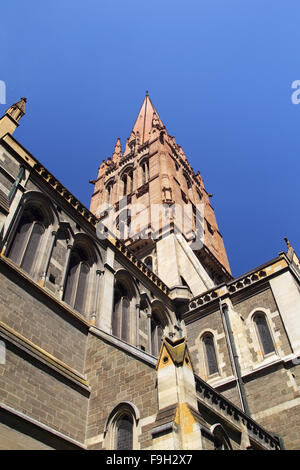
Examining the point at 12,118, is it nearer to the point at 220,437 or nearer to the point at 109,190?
the point at 220,437

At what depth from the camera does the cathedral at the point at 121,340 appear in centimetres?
952

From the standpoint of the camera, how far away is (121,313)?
54.7 ft

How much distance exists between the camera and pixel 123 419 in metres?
10.2

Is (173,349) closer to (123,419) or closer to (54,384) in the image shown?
(123,419)

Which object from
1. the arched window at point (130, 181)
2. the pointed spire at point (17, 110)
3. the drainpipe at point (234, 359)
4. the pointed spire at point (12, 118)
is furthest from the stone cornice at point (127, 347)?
the arched window at point (130, 181)

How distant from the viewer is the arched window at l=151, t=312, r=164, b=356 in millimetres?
17922

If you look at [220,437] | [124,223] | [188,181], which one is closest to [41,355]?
[220,437]

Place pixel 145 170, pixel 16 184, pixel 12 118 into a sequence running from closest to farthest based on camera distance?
pixel 16 184
pixel 12 118
pixel 145 170

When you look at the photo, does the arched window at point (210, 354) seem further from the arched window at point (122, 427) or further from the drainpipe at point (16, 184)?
the drainpipe at point (16, 184)

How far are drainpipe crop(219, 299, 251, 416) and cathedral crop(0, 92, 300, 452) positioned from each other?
5cm

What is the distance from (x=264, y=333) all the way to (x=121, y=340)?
24.4 ft

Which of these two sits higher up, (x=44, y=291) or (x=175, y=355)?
(x=44, y=291)

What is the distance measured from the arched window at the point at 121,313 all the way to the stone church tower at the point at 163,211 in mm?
4428

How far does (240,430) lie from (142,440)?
3.14 metres
